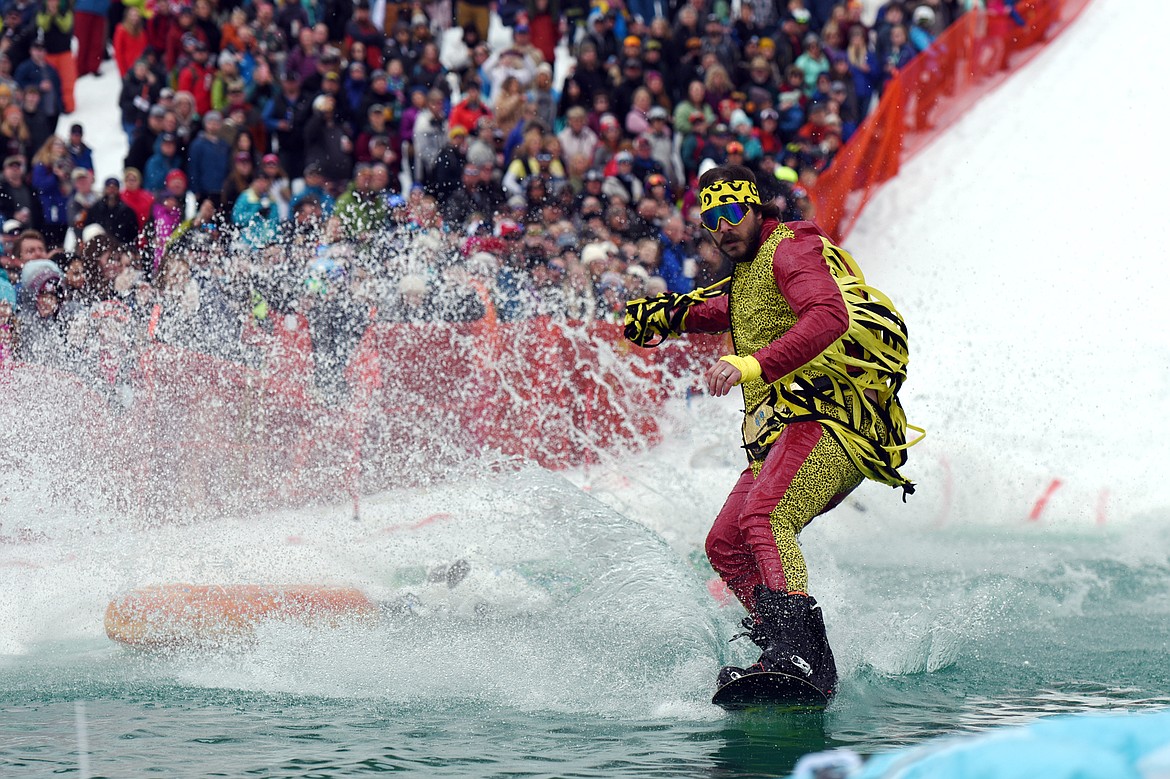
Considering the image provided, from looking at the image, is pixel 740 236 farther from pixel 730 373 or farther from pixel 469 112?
pixel 469 112

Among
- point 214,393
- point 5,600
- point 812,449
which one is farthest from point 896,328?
point 214,393

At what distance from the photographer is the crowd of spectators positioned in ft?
32.9

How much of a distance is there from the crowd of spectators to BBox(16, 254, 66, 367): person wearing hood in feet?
0.06

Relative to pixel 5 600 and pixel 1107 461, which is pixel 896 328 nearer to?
pixel 5 600

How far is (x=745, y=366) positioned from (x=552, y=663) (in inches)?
58.7

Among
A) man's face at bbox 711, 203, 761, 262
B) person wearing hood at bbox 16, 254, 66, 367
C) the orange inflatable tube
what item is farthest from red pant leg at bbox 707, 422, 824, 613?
person wearing hood at bbox 16, 254, 66, 367

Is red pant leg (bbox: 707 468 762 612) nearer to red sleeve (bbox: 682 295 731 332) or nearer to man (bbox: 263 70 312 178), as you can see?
red sleeve (bbox: 682 295 731 332)

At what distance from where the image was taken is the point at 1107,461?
1045 centimetres

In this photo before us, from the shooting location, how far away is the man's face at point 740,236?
18.9 ft

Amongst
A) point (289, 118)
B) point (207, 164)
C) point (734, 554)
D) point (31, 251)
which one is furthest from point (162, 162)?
point (734, 554)

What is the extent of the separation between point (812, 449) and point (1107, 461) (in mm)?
5451

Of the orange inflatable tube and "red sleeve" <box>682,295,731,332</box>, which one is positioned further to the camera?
the orange inflatable tube

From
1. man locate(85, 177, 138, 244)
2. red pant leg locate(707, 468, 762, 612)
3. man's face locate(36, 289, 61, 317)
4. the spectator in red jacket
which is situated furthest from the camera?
the spectator in red jacket

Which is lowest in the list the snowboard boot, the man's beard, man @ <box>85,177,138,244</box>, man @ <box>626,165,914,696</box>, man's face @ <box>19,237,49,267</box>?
the snowboard boot
